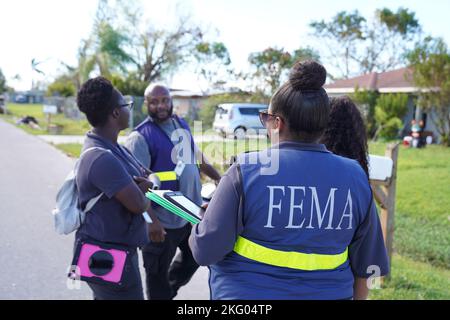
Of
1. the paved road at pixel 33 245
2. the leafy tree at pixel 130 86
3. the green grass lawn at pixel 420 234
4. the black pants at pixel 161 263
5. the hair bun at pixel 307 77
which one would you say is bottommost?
the paved road at pixel 33 245

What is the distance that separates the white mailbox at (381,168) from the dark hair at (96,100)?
8.27 ft

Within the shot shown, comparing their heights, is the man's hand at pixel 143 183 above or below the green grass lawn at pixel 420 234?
above

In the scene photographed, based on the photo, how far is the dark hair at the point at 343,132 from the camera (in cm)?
257

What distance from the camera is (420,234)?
6.86 meters

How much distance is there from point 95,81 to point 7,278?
9.29 feet

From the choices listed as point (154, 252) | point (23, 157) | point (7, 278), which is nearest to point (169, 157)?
point (154, 252)

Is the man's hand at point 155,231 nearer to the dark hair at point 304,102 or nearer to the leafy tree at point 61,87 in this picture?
the dark hair at point 304,102

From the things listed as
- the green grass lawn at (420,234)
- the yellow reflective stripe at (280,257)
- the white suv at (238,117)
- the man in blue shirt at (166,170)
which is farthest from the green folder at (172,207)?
the white suv at (238,117)

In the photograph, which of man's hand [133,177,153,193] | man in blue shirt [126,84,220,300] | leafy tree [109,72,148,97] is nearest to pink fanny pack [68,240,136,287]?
man's hand [133,177,153,193]

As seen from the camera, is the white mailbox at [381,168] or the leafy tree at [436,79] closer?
the white mailbox at [381,168]

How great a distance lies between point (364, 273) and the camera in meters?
2.12

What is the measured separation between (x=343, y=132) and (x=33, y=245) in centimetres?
453

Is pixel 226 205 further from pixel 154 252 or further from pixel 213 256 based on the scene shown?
pixel 154 252
